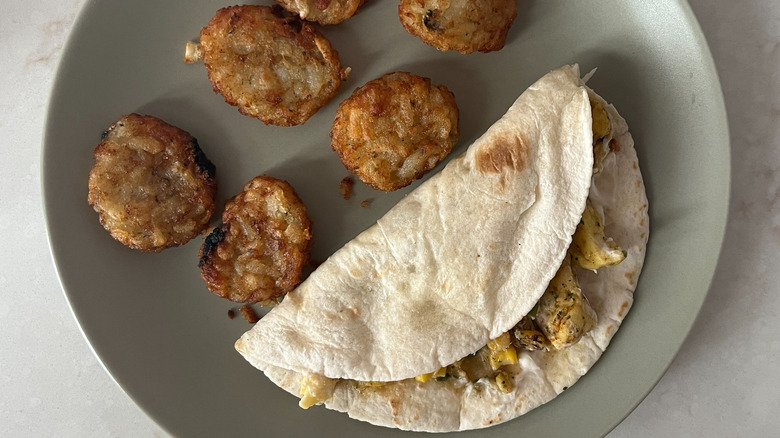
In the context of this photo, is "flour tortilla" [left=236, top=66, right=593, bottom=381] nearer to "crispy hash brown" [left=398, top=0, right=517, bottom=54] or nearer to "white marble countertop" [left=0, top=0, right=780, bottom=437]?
"crispy hash brown" [left=398, top=0, right=517, bottom=54]

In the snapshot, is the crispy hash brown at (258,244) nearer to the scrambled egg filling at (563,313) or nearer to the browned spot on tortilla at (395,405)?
the scrambled egg filling at (563,313)

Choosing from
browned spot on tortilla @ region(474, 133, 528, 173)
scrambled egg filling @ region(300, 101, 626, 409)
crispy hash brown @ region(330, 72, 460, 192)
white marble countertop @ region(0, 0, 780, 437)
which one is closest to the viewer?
browned spot on tortilla @ region(474, 133, 528, 173)

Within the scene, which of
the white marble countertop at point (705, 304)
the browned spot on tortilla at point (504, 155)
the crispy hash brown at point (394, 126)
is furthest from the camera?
the white marble countertop at point (705, 304)

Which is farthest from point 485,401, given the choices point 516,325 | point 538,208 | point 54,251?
point 54,251

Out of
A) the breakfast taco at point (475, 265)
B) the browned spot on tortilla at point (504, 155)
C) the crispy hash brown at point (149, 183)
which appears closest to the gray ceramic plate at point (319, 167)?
the crispy hash brown at point (149, 183)

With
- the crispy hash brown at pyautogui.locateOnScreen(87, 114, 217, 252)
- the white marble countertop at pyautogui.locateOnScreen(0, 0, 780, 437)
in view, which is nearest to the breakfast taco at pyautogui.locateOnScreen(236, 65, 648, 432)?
the crispy hash brown at pyautogui.locateOnScreen(87, 114, 217, 252)

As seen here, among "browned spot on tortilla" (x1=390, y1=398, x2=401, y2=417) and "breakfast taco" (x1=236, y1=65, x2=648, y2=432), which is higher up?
"breakfast taco" (x1=236, y1=65, x2=648, y2=432)

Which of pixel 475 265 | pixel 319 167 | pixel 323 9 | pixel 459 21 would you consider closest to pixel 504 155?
pixel 475 265
